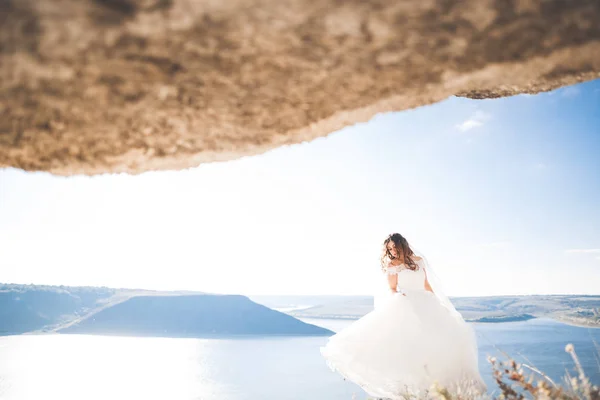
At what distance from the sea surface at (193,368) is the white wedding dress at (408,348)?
3557 centimetres

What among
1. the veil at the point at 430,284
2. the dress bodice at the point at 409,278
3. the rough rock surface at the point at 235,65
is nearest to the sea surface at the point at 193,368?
the veil at the point at 430,284

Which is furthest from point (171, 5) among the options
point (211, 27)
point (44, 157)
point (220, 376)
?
point (220, 376)

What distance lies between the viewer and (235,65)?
1290mm

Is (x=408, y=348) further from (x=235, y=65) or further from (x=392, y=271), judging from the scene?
(x=235, y=65)

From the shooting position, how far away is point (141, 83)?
49.8 inches

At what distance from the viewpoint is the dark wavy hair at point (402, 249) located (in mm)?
4699

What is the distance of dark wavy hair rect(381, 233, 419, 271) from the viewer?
470cm

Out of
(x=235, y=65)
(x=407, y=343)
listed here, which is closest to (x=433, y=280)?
(x=407, y=343)

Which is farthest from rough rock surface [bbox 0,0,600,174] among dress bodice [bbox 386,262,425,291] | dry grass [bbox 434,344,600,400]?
dress bodice [bbox 386,262,425,291]

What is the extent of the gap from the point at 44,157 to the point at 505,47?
6.44 feet

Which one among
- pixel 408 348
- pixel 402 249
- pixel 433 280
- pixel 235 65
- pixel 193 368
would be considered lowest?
pixel 193 368

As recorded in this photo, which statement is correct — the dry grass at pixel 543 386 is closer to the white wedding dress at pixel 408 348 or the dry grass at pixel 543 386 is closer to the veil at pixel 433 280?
the white wedding dress at pixel 408 348

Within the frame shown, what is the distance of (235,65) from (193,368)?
73.1 metres

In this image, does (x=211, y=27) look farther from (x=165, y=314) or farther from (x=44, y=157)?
(x=165, y=314)
